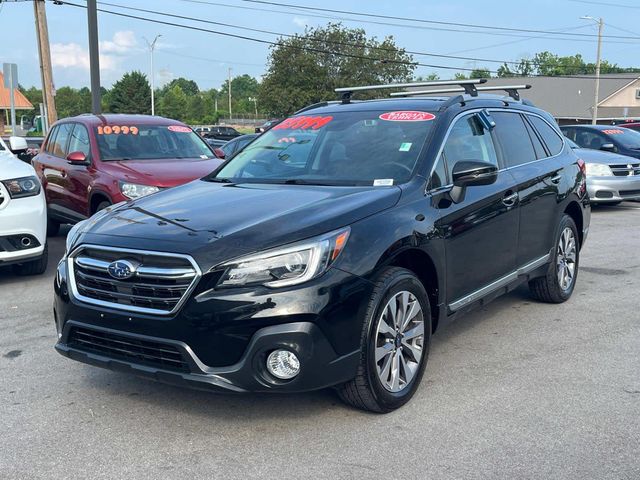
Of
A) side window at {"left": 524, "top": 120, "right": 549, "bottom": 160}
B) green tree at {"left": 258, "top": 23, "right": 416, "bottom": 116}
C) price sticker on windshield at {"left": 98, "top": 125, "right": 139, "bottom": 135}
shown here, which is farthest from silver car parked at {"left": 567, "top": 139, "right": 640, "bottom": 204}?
green tree at {"left": 258, "top": 23, "right": 416, "bottom": 116}

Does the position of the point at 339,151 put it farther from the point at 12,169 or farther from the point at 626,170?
the point at 626,170

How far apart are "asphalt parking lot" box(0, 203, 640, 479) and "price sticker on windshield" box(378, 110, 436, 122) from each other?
1.63 metres

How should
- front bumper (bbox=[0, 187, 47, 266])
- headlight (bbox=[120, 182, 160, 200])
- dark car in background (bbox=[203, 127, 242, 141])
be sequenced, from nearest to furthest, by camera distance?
front bumper (bbox=[0, 187, 47, 266]), headlight (bbox=[120, 182, 160, 200]), dark car in background (bbox=[203, 127, 242, 141])

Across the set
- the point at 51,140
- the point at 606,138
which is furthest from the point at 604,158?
the point at 51,140

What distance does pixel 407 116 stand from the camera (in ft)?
16.1

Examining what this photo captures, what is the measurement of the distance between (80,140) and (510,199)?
6.14 metres

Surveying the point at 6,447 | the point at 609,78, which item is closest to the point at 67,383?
the point at 6,447

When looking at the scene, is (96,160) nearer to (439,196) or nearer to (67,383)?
(67,383)

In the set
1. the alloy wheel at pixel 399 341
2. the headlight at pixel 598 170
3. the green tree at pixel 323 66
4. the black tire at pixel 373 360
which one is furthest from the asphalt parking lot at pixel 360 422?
the green tree at pixel 323 66

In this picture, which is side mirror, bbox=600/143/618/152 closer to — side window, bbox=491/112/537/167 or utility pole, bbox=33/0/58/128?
side window, bbox=491/112/537/167

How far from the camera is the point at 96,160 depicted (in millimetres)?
8633

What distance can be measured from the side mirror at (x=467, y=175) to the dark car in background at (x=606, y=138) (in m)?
11.2

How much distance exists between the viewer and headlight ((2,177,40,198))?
7.05 m

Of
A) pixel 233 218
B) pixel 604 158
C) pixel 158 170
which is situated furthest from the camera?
pixel 604 158
